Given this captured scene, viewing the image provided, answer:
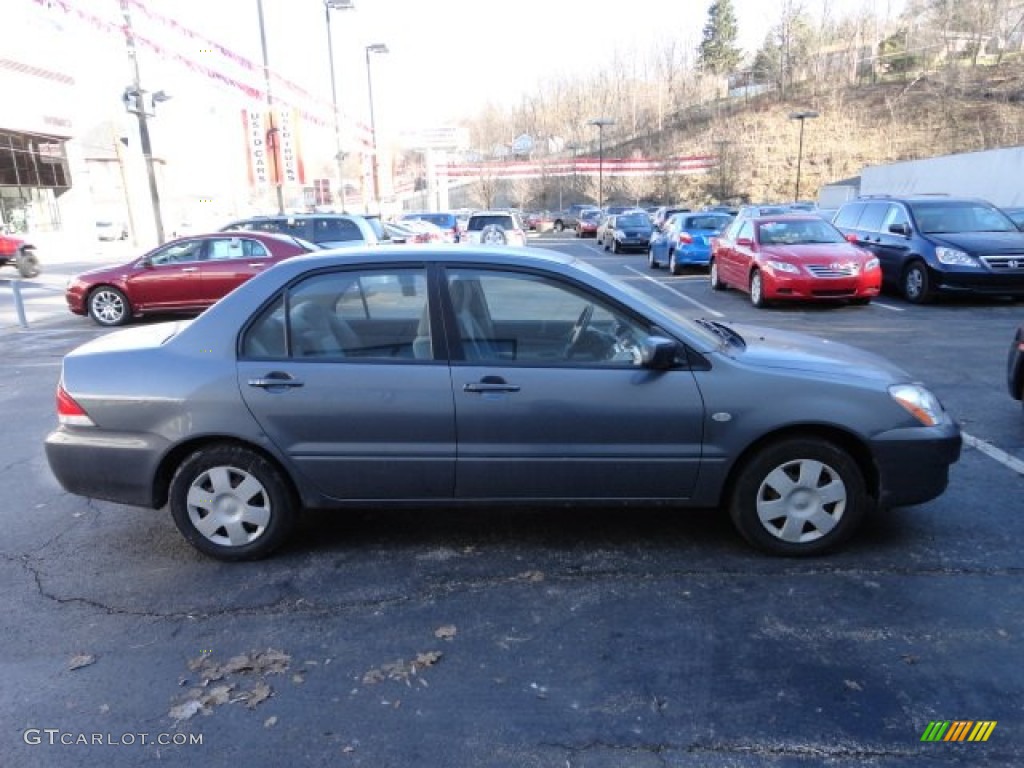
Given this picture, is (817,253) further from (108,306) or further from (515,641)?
(108,306)

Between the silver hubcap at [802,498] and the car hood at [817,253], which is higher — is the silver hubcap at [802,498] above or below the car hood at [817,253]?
below

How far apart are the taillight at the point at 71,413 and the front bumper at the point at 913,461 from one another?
382 cm

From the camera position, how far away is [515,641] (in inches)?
122

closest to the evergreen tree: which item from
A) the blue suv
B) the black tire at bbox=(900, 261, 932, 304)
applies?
the blue suv

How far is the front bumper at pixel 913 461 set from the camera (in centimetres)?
358

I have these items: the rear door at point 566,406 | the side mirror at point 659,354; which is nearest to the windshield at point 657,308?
the rear door at point 566,406

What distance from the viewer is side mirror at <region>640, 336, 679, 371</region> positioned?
3.48 m

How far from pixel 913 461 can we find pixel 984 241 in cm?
965

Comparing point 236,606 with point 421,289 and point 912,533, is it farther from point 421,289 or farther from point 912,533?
point 912,533

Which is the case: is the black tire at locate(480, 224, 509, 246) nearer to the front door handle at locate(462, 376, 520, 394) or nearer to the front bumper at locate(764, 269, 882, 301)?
the front bumper at locate(764, 269, 882, 301)

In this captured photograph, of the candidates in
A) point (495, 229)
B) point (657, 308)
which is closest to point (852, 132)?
point (495, 229)

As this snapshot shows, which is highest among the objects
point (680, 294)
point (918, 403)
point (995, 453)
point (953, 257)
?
point (918, 403)

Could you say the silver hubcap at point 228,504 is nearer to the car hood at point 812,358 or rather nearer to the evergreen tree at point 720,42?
the car hood at point 812,358

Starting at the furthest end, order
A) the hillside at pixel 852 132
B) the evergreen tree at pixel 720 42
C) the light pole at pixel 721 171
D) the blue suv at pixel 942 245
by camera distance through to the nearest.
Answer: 1. the evergreen tree at pixel 720 42
2. the light pole at pixel 721 171
3. the hillside at pixel 852 132
4. the blue suv at pixel 942 245
